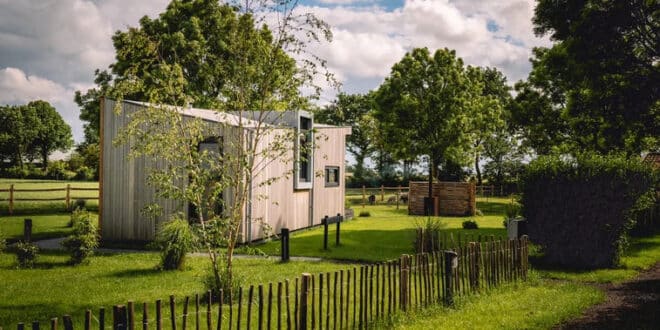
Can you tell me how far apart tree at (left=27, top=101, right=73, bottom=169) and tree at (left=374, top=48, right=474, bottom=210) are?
70.6m

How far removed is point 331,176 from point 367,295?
59.6 feet

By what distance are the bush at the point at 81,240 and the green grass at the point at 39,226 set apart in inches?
208

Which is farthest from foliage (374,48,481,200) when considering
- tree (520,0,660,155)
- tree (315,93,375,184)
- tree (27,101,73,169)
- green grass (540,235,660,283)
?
tree (27,101,73,169)

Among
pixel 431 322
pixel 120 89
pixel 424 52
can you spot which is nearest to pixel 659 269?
pixel 431 322

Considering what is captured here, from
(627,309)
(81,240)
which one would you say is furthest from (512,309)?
(81,240)

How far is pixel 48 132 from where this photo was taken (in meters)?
89.2

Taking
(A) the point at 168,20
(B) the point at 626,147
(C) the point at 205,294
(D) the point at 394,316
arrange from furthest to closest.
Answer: (A) the point at 168,20 < (B) the point at 626,147 < (C) the point at 205,294 < (D) the point at 394,316

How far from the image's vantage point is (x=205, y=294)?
9.51 metres

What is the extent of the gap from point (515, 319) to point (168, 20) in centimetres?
2974

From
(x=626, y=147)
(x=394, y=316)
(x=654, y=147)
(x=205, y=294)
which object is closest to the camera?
(x=394, y=316)

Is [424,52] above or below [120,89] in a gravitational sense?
above

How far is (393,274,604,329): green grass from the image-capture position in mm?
8352

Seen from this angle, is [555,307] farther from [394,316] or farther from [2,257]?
[2,257]

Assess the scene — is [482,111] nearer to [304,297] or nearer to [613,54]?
[613,54]
